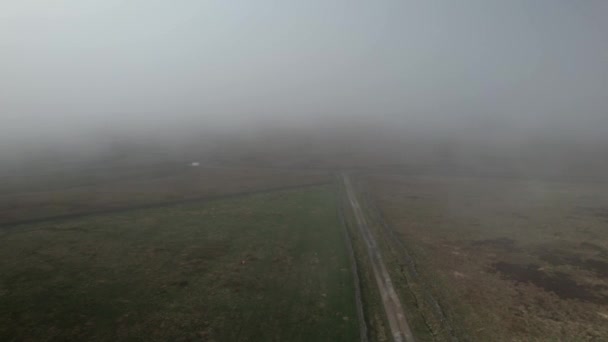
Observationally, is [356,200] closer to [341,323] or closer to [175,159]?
[341,323]

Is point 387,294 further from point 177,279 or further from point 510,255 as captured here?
point 510,255

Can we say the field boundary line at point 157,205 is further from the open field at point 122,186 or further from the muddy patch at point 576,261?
the muddy patch at point 576,261

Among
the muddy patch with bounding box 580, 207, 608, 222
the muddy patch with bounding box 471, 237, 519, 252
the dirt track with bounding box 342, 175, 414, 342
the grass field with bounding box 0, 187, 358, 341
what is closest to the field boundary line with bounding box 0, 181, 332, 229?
the grass field with bounding box 0, 187, 358, 341

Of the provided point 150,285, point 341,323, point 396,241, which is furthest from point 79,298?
point 396,241

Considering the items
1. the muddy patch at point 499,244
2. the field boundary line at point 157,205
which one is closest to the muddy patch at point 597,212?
the muddy patch at point 499,244

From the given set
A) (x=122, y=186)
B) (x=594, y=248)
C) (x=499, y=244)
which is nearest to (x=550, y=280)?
(x=499, y=244)

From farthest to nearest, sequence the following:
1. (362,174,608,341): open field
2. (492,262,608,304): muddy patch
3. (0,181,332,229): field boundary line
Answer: (0,181,332,229): field boundary line
(492,262,608,304): muddy patch
(362,174,608,341): open field

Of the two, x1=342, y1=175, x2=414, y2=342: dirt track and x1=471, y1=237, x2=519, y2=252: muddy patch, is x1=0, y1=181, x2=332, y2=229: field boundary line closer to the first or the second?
x1=342, y1=175, x2=414, y2=342: dirt track
